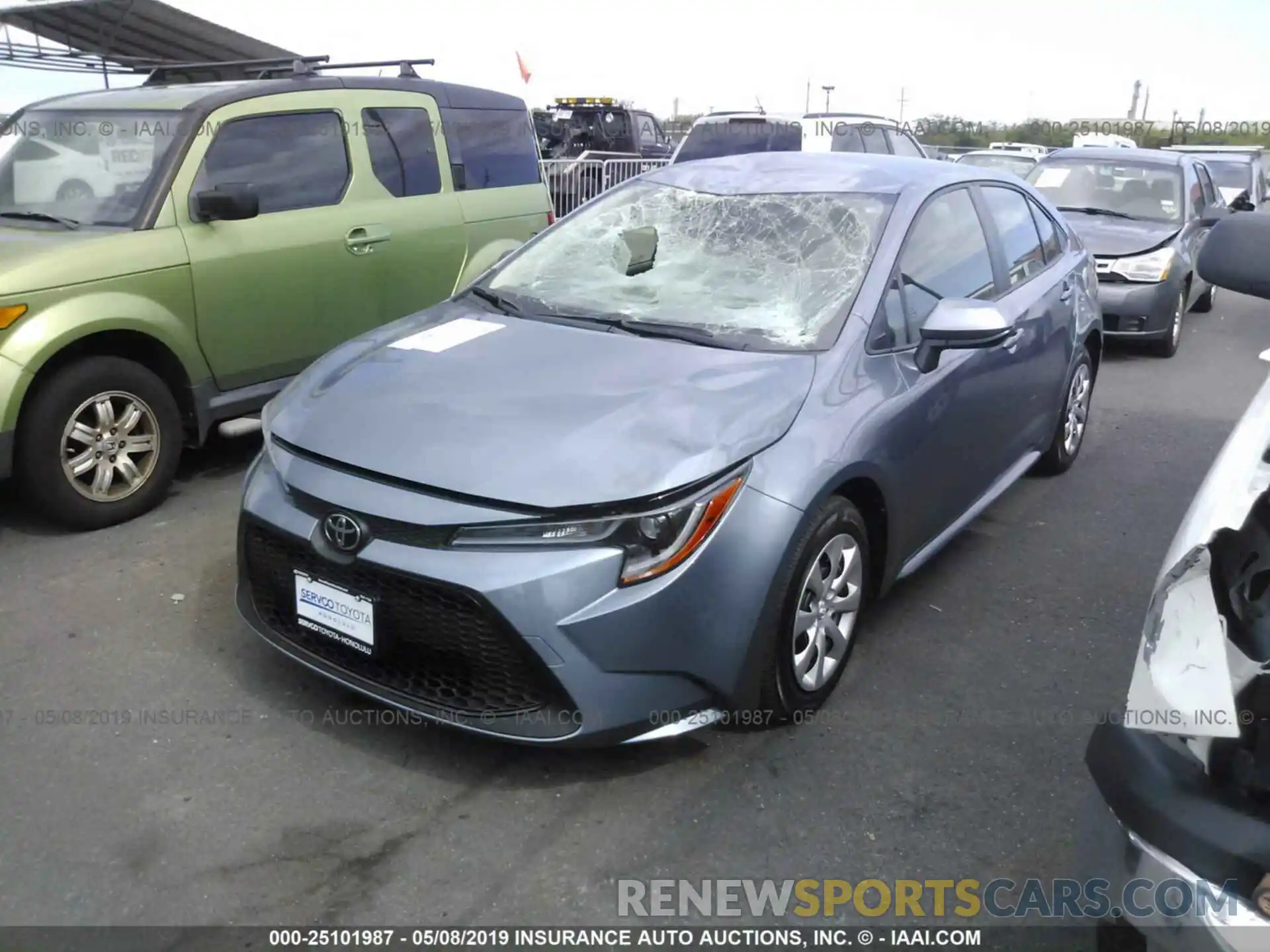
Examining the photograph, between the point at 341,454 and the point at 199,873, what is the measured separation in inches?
44.6

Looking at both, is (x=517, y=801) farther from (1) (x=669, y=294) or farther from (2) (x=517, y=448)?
(1) (x=669, y=294)

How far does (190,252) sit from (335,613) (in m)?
2.63

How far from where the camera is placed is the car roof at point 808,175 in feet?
13.3

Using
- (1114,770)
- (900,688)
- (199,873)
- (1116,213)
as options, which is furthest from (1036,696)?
(1116,213)

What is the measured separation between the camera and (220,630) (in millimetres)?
3785

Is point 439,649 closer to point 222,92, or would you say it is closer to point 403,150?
point 222,92

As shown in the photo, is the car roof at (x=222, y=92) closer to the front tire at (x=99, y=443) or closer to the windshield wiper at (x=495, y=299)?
the front tire at (x=99, y=443)

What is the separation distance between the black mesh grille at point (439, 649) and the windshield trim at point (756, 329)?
49.7 inches

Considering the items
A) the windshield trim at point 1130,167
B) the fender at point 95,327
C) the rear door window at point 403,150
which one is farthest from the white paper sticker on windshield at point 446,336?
A: the windshield trim at point 1130,167

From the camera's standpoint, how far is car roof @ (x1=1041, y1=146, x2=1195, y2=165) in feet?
32.3


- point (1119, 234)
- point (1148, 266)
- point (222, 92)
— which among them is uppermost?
point (222, 92)

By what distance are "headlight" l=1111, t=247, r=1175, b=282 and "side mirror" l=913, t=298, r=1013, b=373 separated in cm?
585

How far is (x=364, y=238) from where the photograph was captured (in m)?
5.60

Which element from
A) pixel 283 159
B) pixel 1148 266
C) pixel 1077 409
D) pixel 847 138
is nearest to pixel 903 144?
pixel 847 138
